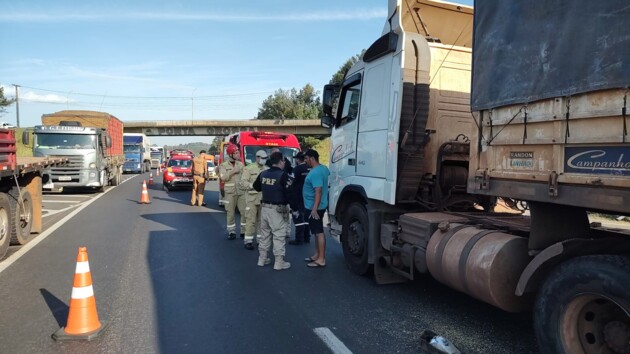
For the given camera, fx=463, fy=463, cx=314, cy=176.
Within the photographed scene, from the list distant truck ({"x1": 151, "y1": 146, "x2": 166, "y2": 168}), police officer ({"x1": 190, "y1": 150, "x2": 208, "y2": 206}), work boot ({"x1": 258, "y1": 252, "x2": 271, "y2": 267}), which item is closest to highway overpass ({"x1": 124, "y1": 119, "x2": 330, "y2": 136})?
distant truck ({"x1": 151, "y1": 146, "x2": 166, "y2": 168})

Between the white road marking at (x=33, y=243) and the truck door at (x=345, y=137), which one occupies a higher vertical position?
the truck door at (x=345, y=137)

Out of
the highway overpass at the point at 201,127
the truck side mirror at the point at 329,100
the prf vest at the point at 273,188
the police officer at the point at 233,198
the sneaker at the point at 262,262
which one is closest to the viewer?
the prf vest at the point at 273,188

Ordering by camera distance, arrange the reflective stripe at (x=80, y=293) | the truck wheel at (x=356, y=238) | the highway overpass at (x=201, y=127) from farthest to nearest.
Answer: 1. the highway overpass at (x=201, y=127)
2. the truck wheel at (x=356, y=238)
3. the reflective stripe at (x=80, y=293)

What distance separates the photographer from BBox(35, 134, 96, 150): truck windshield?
1706 cm

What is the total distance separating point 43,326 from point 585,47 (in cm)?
502

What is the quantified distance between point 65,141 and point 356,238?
15089 millimetres

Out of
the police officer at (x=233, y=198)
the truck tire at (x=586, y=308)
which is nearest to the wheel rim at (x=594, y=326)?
the truck tire at (x=586, y=308)

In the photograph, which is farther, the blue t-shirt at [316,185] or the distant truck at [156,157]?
the distant truck at [156,157]

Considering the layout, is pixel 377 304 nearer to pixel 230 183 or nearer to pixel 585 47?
pixel 585 47

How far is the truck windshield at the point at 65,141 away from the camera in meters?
17.1

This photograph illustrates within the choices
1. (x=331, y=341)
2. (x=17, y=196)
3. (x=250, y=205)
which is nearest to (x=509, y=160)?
(x=331, y=341)

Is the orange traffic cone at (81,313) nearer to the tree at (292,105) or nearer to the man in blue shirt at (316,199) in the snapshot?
the man in blue shirt at (316,199)

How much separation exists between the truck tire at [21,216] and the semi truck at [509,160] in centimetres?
564

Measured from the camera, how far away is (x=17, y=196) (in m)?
7.85
